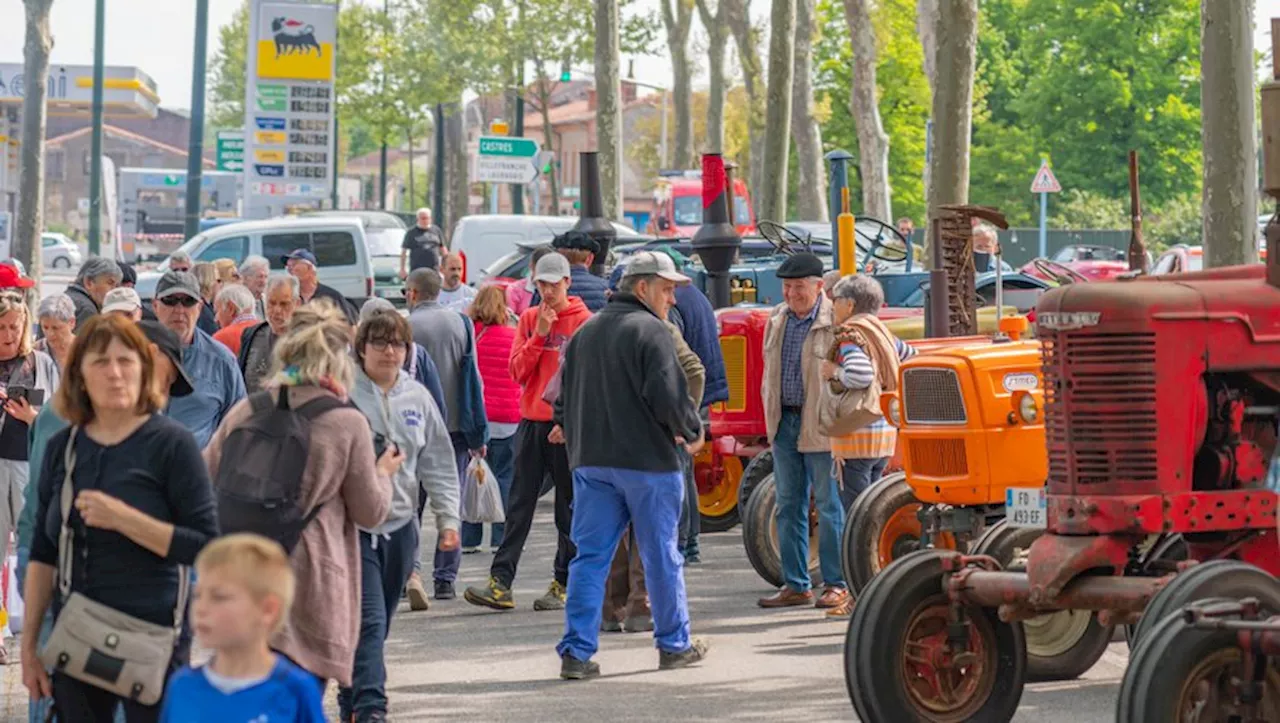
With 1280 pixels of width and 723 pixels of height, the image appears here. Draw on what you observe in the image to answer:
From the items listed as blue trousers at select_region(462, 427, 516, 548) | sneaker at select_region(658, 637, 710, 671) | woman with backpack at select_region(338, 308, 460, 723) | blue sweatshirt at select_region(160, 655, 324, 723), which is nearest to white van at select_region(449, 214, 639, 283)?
blue trousers at select_region(462, 427, 516, 548)

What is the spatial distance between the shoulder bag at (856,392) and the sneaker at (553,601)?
63.8 inches

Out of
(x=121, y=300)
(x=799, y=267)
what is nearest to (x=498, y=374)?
(x=799, y=267)

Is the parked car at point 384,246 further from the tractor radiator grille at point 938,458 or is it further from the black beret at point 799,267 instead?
the tractor radiator grille at point 938,458

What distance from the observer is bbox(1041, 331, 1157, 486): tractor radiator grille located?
349 inches

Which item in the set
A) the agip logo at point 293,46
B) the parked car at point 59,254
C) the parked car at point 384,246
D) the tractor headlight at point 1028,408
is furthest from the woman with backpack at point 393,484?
the parked car at point 59,254

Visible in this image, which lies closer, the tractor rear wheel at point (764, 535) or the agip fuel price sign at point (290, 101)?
the tractor rear wheel at point (764, 535)

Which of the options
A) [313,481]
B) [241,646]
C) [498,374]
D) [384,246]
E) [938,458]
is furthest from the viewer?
[384,246]

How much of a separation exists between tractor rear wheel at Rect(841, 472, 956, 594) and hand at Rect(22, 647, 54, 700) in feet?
19.4

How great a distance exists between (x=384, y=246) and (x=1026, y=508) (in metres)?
45.0

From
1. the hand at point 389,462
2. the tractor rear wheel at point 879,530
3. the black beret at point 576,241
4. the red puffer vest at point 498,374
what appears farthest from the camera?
the red puffer vest at point 498,374

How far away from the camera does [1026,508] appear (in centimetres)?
996

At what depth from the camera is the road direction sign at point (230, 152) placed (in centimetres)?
9306

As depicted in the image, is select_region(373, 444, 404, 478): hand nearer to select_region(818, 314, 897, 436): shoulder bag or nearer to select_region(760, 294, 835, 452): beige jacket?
select_region(818, 314, 897, 436): shoulder bag

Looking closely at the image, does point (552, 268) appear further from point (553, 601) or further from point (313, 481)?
point (313, 481)
